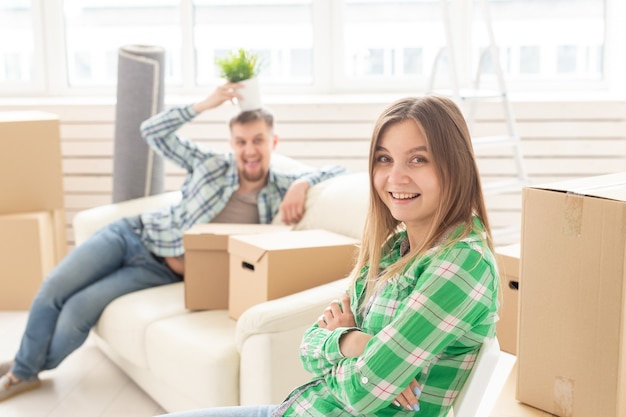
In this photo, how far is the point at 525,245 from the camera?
1.54 meters

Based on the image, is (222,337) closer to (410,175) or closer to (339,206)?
(339,206)

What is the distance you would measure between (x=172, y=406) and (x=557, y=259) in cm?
165

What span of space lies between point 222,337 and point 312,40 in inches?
99.7

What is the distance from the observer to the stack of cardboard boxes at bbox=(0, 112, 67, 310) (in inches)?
158

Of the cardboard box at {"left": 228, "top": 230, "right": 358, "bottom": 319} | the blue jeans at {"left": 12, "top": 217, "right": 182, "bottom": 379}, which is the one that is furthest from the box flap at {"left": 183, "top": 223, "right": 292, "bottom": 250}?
the blue jeans at {"left": 12, "top": 217, "right": 182, "bottom": 379}

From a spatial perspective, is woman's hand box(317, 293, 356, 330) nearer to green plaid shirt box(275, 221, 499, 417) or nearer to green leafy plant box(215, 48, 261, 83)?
green plaid shirt box(275, 221, 499, 417)

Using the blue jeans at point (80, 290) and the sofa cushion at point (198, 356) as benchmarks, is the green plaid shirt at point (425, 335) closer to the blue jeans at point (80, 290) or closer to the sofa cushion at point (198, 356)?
the sofa cushion at point (198, 356)

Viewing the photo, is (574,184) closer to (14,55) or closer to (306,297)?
(306,297)

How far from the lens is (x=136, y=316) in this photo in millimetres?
2867

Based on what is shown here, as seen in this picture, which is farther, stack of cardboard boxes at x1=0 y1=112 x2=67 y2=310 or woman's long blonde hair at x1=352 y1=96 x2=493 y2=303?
stack of cardboard boxes at x1=0 y1=112 x2=67 y2=310

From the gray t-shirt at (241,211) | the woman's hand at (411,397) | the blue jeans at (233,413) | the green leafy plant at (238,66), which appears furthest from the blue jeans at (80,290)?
the woman's hand at (411,397)

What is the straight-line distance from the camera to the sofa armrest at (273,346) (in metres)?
2.35

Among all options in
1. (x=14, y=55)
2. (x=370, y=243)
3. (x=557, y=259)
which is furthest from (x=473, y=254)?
(x=14, y=55)

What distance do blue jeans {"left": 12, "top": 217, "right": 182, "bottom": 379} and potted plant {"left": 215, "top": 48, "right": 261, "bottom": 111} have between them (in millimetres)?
674
